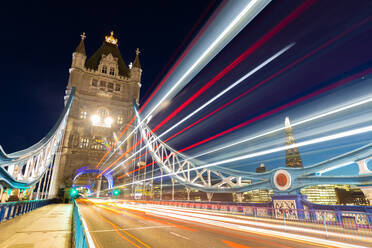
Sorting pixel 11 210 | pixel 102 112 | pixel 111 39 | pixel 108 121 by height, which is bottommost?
pixel 11 210

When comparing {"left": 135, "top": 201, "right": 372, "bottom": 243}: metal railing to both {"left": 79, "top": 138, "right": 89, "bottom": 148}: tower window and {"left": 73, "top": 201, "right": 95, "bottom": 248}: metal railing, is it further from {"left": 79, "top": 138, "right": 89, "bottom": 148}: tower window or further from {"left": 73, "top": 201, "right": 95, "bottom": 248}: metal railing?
{"left": 79, "top": 138, "right": 89, "bottom": 148}: tower window

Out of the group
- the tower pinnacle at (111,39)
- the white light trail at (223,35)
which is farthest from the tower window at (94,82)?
the white light trail at (223,35)

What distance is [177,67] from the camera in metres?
24.3

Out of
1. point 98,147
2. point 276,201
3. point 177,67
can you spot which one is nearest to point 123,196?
point 98,147

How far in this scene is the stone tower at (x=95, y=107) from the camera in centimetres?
5454

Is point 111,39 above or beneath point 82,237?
above

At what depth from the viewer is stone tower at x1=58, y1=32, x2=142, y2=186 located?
5454 cm

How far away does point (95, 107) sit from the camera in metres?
62.0

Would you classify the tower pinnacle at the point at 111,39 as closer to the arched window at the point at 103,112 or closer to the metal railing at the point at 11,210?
the arched window at the point at 103,112

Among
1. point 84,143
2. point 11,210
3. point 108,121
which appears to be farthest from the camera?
point 108,121

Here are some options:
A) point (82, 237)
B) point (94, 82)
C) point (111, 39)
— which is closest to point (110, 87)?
point (94, 82)

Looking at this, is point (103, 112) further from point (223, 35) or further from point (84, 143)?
point (223, 35)

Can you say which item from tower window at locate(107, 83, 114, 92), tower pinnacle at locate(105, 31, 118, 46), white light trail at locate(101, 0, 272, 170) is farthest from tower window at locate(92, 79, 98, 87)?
white light trail at locate(101, 0, 272, 170)

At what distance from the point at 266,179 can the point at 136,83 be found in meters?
59.9
